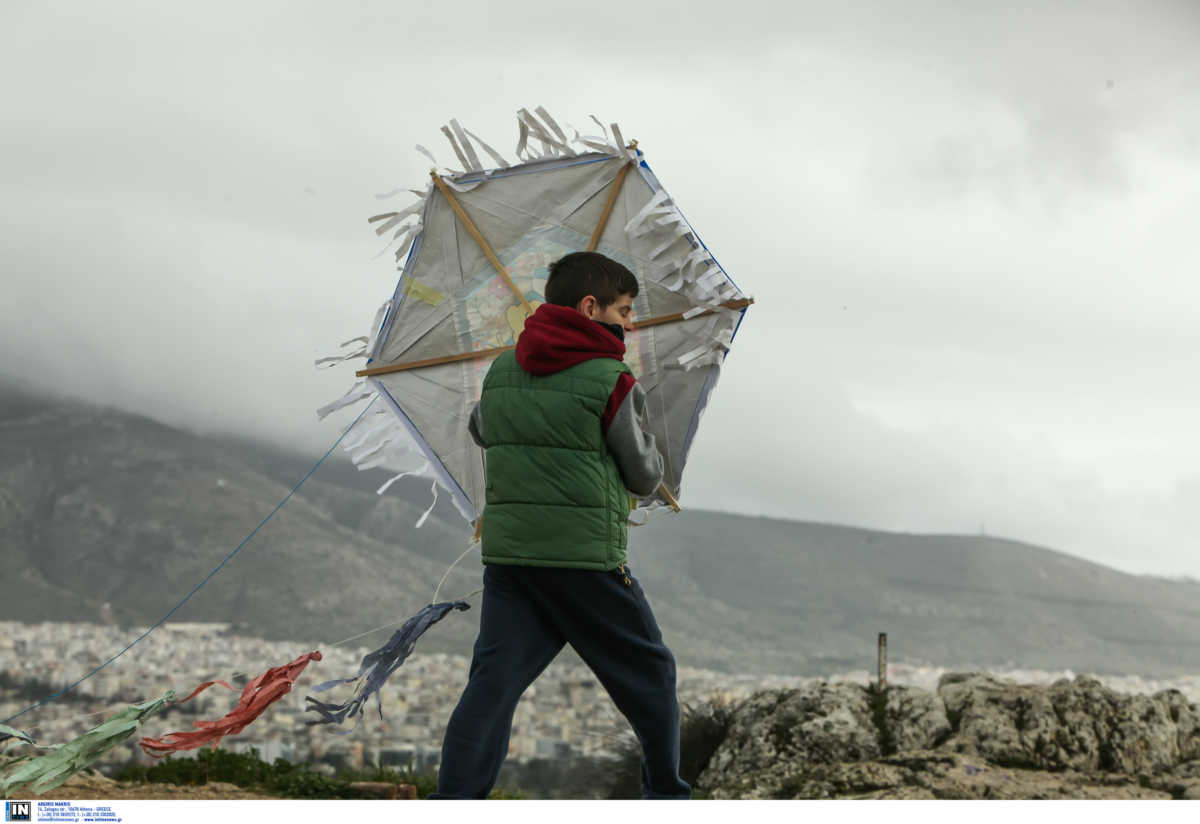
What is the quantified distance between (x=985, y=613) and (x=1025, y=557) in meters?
9.63

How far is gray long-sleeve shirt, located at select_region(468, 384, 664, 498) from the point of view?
2547mm

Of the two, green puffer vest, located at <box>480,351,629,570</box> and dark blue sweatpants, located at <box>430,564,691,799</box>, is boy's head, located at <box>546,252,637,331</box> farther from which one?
dark blue sweatpants, located at <box>430,564,691,799</box>

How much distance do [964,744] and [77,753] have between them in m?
3.61

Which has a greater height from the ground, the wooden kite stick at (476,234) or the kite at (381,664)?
the wooden kite stick at (476,234)

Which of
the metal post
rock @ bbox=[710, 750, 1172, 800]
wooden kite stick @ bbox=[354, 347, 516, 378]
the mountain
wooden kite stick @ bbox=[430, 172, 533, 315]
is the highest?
the mountain

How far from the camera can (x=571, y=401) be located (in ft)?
8.37

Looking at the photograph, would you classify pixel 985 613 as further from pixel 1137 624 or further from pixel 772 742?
pixel 772 742

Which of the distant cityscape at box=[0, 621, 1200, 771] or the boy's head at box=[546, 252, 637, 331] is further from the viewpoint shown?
the distant cityscape at box=[0, 621, 1200, 771]

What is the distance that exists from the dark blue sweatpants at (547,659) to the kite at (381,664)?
0.45 metres

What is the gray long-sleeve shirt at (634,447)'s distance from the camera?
2.55m

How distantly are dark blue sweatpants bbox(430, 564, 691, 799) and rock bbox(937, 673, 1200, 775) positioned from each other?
8.88ft

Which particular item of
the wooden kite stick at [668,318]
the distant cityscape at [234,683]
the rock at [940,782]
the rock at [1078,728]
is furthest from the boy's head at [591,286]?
the distant cityscape at [234,683]
